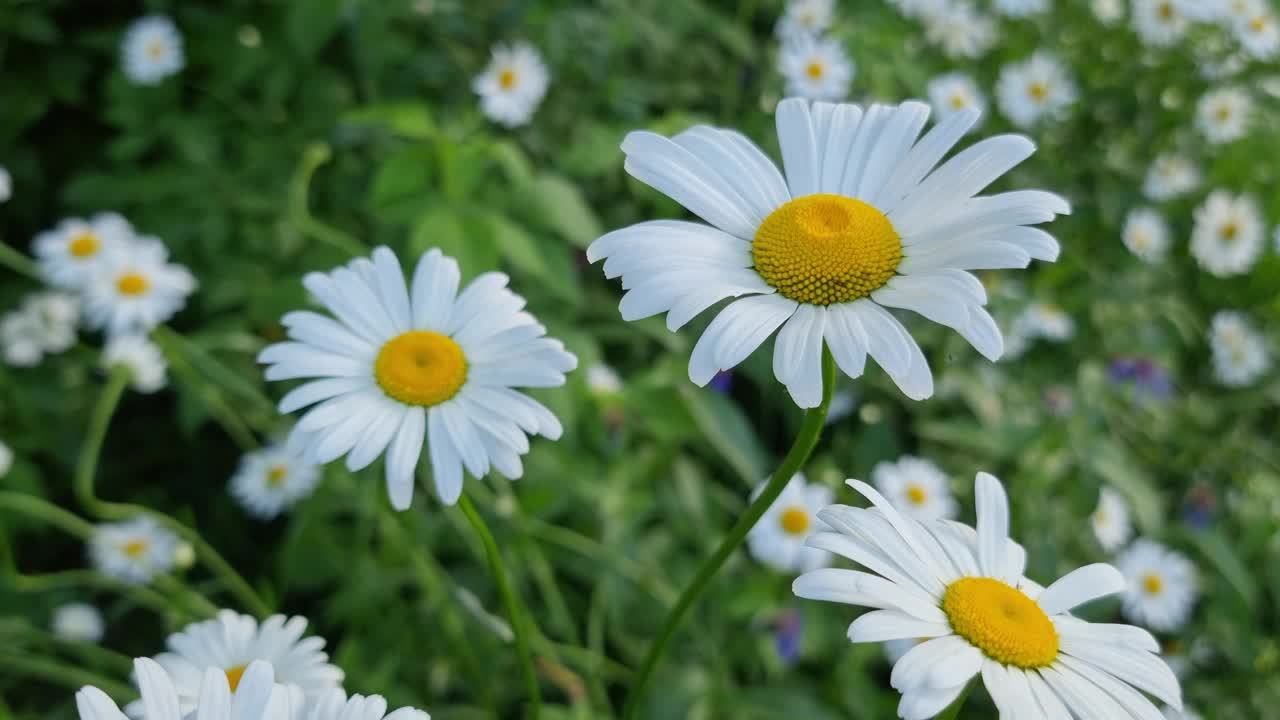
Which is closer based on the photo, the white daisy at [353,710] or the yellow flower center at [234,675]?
the white daisy at [353,710]

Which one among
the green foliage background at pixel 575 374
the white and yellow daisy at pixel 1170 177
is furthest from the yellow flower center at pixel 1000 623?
the white and yellow daisy at pixel 1170 177

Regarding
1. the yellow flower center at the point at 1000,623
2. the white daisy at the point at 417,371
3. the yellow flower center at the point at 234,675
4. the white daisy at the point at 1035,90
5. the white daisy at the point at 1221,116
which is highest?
the white daisy at the point at 1035,90

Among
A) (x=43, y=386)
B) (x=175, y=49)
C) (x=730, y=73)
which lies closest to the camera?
(x=43, y=386)

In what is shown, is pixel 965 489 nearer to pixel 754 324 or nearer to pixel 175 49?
pixel 754 324

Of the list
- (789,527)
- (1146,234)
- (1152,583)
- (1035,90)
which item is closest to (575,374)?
(789,527)

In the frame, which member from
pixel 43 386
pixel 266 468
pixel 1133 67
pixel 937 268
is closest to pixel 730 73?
pixel 1133 67

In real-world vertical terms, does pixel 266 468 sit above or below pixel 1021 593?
above

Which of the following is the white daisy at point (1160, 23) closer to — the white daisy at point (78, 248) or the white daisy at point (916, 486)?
the white daisy at point (916, 486)
